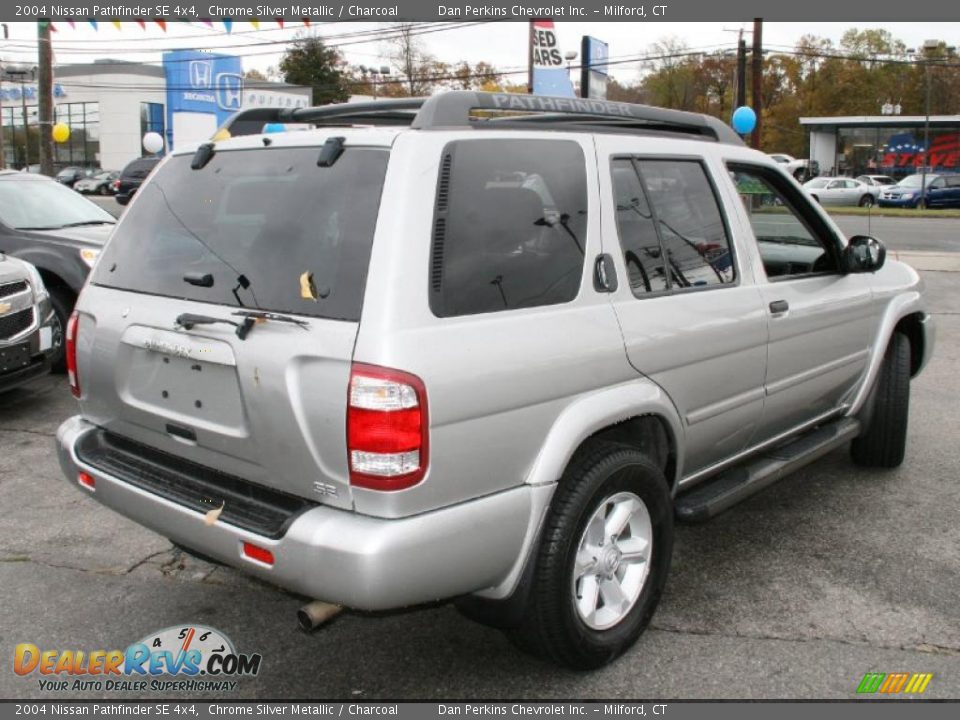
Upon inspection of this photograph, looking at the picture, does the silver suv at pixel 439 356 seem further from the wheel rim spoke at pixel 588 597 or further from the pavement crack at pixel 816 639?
the pavement crack at pixel 816 639

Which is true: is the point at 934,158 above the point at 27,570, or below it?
above

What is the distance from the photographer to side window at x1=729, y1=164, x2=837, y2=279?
4113mm

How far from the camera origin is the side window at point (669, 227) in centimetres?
329

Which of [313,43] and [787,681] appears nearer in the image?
[787,681]

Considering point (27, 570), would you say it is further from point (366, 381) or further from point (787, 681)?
point (787, 681)

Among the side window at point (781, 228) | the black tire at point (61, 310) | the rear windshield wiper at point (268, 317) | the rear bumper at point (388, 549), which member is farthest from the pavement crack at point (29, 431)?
the side window at point (781, 228)

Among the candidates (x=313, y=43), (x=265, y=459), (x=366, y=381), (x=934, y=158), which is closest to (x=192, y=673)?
(x=265, y=459)

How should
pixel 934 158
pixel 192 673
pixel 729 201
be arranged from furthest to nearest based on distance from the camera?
1. pixel 934 158
2. pixel 729 201
3. pixel 192 673

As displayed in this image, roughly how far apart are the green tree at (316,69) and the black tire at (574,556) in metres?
62.7

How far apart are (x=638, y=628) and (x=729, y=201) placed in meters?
1.83

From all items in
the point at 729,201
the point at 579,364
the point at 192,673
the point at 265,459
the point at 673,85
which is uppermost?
the point at 673,85

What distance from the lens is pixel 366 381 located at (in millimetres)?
2430

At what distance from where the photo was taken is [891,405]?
197 inches

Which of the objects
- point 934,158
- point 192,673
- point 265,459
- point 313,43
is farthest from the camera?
point 313,43
